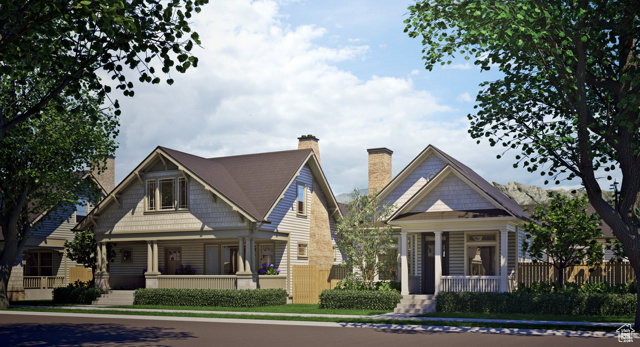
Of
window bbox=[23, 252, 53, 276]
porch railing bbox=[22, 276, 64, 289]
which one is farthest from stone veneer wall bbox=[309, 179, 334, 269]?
window bbox=[23, 252, 53, 276]

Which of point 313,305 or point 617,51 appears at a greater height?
point 617,51

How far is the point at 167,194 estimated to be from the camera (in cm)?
3488

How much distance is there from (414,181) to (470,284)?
356 inches

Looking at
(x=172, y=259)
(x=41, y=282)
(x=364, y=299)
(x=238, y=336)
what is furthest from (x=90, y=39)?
(x=41, y=282)

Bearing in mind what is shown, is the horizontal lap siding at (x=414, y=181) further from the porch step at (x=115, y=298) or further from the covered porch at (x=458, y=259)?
the porch step at (x=115, y=298)

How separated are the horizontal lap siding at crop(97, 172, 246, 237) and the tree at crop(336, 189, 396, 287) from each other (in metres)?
5.63

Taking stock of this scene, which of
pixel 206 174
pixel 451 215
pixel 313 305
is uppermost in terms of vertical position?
pixel 206 174

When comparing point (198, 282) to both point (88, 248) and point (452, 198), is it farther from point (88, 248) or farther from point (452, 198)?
point (452, 198)

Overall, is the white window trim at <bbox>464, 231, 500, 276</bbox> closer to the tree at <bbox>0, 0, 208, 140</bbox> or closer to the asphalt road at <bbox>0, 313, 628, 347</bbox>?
the asphalt road at <bbox>0, 313, 628, 347</bbox>

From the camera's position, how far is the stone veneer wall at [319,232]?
125 ft

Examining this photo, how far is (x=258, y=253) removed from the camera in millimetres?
35312

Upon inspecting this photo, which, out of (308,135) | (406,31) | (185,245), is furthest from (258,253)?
(406,31)

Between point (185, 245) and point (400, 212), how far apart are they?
1324 cm

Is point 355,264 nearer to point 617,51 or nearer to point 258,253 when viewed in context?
point 258,253
